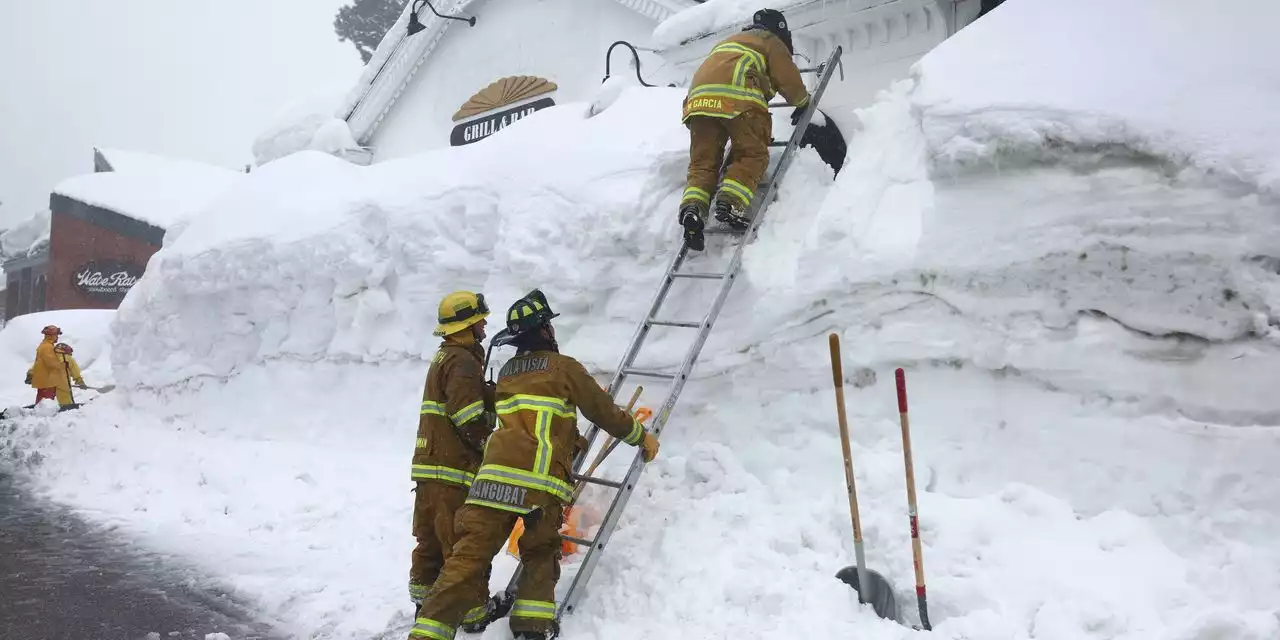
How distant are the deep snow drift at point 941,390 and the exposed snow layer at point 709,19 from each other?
1.14 m

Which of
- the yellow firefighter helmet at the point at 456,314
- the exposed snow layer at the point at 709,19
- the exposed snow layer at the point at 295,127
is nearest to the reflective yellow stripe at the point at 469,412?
the yellow firefighter helmet at the point at 456,314

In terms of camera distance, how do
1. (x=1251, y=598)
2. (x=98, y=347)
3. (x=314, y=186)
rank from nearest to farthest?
1. (x=1251, y=598)
2. (x=314, y=186)
3. (x=98, y=347)

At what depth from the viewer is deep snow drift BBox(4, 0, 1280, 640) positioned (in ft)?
10.6

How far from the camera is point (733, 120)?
4793 millimetres

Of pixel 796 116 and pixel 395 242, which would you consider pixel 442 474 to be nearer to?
pixel 796 116

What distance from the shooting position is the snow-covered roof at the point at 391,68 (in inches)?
499

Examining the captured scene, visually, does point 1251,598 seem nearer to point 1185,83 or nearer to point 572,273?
point 1185,83

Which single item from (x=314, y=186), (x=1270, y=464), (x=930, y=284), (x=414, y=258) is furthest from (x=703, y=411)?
(x=314, y=186)

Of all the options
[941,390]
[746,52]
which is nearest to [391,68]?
[746,52]

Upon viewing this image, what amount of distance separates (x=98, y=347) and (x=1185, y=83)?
53.6 feet

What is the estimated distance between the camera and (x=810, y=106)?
5.11 metres

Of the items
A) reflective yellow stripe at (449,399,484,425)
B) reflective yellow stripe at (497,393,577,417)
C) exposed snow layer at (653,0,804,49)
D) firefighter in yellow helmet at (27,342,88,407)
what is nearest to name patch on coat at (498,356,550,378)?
reflective yellow stripe at (497,393,577,417)

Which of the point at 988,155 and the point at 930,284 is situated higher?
the point at 988,155

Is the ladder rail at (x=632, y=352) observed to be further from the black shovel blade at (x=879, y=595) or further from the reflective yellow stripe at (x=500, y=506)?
the black shovel blade at (x=879, y=595)
